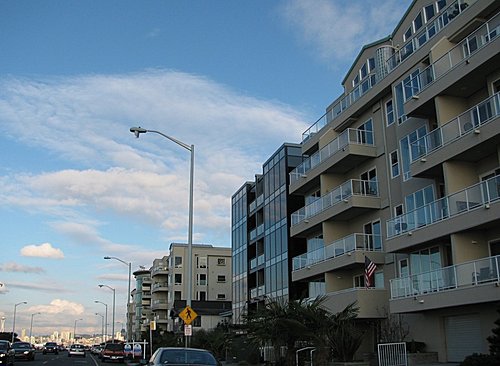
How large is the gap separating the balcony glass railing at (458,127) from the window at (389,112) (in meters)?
4.71

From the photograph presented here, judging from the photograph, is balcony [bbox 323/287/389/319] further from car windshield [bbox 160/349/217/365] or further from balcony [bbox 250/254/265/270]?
balcony [bbox 250/254/265/270]

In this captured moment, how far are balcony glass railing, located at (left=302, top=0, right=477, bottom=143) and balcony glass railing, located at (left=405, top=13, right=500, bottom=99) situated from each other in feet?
6.23

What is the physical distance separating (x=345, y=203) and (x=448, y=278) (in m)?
9.96

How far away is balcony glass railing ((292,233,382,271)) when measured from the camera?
106ft

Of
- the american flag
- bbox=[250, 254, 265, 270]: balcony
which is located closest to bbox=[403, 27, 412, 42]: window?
the american flag

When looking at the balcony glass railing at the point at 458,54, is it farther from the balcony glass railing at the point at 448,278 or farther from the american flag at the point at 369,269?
Result: the american flag at the point at 369,269

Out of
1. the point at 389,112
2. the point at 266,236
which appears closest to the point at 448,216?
the point at 389,112

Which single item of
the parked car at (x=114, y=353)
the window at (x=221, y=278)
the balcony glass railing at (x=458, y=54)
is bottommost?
the parked car at (x=114, y=353)

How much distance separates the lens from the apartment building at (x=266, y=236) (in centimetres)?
4566

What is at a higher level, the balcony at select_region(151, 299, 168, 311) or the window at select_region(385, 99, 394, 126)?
the window at select_region(385, 99, 394, 126)

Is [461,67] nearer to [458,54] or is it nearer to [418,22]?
[458,54]

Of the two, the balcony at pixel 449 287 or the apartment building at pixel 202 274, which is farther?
the apartment building at pixel 202 274

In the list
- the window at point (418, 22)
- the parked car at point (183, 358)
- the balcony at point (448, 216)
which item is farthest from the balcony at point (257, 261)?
the parked car at point (183, 358)

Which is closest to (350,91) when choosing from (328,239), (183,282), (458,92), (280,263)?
(328,239)
